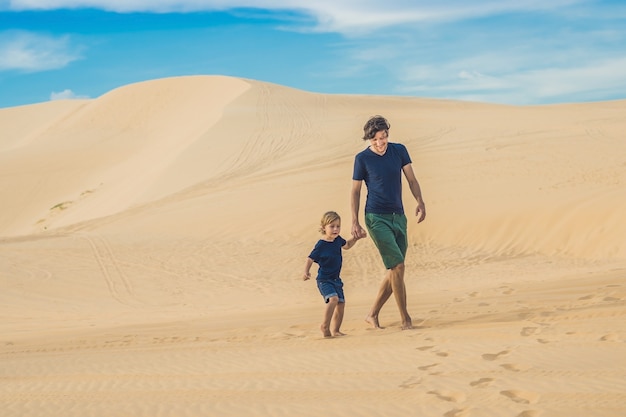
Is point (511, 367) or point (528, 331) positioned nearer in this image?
point (511, 367)

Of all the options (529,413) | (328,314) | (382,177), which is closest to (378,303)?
(328,314)

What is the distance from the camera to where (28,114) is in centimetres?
7662

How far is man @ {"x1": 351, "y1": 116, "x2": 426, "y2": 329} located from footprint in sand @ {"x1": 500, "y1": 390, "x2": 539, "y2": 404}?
2.26 metres

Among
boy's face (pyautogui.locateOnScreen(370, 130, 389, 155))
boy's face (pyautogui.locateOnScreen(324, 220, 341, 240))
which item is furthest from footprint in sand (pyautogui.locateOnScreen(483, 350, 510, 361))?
boy's face (pyautogui.locateOnScreen(370, 130, 389, 155))

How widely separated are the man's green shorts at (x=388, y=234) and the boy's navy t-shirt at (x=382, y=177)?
60 millimetres

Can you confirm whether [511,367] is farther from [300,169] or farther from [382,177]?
[300,169]

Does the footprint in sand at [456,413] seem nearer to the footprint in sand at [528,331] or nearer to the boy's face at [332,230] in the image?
the footprint in sand at [528,331]

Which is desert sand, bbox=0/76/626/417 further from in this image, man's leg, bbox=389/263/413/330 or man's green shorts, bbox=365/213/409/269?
man's green shorts, bbox=365/213/409/269

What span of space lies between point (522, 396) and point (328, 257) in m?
2.67

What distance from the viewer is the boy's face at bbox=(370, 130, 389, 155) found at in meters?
6.52

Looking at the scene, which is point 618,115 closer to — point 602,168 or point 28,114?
point 602,168

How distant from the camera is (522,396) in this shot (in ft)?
14.0

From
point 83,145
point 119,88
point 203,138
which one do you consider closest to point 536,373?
point 203,138

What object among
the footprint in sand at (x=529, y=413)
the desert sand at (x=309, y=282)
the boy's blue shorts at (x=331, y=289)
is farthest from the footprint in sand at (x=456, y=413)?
the boy's blue shorts at (x=331, y=289)
